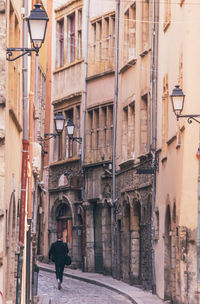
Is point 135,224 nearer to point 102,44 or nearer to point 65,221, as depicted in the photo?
point 102,44

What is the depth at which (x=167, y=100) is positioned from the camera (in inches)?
971

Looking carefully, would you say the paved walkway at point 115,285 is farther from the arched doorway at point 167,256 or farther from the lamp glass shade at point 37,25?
the lamp glass shade at point 37,25

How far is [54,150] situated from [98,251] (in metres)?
5.88

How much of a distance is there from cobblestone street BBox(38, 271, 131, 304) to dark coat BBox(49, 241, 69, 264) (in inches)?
28.9

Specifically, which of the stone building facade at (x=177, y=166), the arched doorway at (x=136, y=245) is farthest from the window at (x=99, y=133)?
the stone building facade at (x=177, y=166)

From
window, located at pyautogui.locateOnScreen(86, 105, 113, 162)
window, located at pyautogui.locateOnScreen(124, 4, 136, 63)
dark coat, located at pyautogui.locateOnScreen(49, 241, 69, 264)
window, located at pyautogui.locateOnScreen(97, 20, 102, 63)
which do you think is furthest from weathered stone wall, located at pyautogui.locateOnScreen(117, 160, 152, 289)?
window, located at pyautogui.locateOnScreen(97, 20, 102, 63)

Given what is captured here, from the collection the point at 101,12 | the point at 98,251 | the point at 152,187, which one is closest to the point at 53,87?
the point at 101,12

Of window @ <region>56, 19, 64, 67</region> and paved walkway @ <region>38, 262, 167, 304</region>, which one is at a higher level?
Answer: window @ <region>56, 19, 64, 67</region>

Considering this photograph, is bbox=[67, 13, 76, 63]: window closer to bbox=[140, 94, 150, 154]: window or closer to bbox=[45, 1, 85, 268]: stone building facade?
bbox=[45, 1, 85, 268]: stone building facade

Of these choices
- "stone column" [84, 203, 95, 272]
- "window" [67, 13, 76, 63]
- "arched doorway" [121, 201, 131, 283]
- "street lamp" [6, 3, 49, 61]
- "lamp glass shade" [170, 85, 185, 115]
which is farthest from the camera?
"window" [67, 13, 76, 63]

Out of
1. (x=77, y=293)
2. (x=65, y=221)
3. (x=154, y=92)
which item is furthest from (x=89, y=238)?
(x=154, y=92)

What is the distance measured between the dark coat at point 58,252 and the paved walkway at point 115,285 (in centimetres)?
163

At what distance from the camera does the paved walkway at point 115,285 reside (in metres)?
24.0

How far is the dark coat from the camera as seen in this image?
2766 cm
